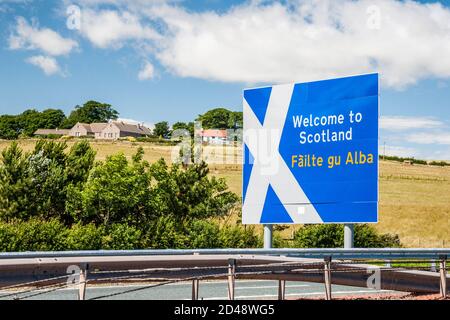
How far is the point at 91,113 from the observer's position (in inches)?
7052

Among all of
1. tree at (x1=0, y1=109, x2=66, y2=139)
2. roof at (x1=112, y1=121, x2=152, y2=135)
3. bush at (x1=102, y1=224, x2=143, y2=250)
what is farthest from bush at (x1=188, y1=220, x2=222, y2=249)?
roof at (x1=112, y1=121, x2=152, y2=135)

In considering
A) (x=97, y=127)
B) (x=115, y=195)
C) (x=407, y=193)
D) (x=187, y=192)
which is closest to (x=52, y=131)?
(x=97, y=127)

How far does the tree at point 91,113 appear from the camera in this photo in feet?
581

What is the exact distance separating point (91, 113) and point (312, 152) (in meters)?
166

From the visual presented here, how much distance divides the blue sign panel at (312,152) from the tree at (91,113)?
16083cm

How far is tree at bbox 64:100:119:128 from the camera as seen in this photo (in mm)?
177125

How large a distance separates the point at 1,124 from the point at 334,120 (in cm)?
15010

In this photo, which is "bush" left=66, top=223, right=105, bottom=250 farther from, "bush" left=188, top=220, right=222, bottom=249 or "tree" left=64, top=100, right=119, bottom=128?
"tree" left=64, top=100, right=119, bottom=128

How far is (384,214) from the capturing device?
62.5 meters

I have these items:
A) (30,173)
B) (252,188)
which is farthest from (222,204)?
(252,188)

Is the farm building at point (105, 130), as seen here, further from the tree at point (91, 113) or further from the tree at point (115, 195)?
the tree at point (115, 195)

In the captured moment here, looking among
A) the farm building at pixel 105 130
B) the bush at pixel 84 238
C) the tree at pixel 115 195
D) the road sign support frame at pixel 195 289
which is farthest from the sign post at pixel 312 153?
the farm building at pixel 105 130

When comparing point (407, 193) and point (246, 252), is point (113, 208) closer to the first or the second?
point (246, 252)
